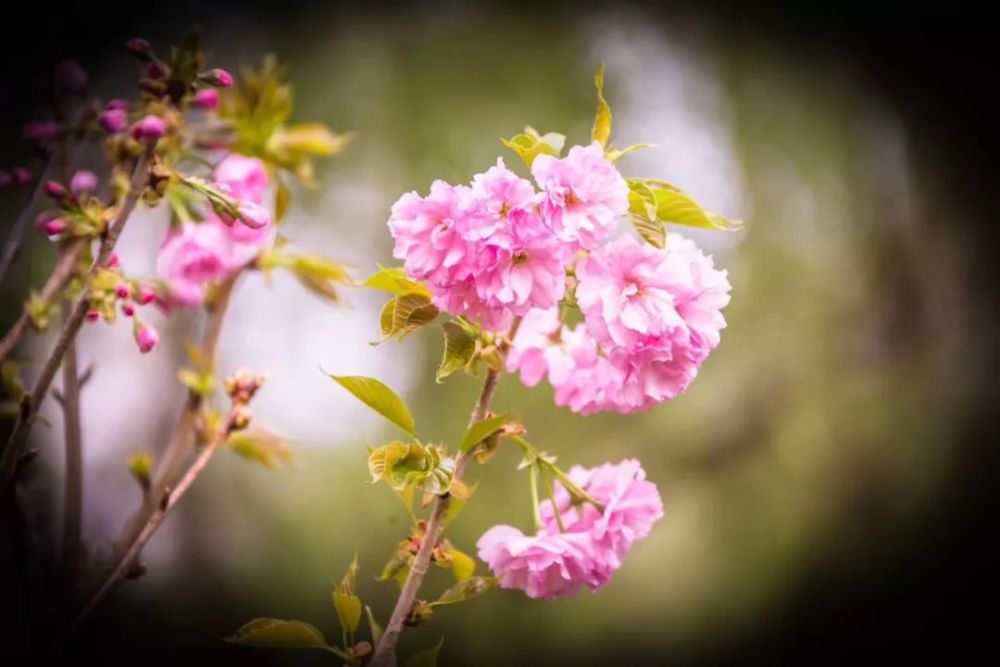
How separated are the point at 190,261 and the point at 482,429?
1.20 ft

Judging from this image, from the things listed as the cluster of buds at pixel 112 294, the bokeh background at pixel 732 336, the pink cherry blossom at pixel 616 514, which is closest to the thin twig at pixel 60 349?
the cluster of buds at pixel 112 294

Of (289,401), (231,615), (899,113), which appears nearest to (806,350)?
(899,113)

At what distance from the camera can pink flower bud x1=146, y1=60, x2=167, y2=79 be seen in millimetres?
574

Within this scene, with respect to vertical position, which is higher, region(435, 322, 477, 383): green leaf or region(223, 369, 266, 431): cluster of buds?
region(435, 322, 477, 383): green leaf

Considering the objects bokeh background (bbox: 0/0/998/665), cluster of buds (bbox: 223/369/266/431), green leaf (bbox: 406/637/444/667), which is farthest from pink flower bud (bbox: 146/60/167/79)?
bokeh background (bbox: 0/0/998/665)

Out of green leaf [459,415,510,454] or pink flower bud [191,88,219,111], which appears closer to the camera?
green leaf [459,415,510,454]

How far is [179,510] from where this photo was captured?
1489mm

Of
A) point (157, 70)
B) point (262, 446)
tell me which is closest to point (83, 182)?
point (157, 70)

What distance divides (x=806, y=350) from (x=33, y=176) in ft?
5.71

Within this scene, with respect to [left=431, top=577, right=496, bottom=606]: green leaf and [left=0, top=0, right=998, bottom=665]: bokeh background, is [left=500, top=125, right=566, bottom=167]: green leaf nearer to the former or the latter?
[left=431, top=577, right=496, bottom=606]: green leaf

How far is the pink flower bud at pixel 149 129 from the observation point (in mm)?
544

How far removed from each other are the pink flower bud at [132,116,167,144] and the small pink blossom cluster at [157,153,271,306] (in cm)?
12

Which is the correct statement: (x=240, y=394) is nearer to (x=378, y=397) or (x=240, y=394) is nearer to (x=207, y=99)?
(x=378, y=397)

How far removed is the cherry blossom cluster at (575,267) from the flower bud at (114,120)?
11.1 inches
